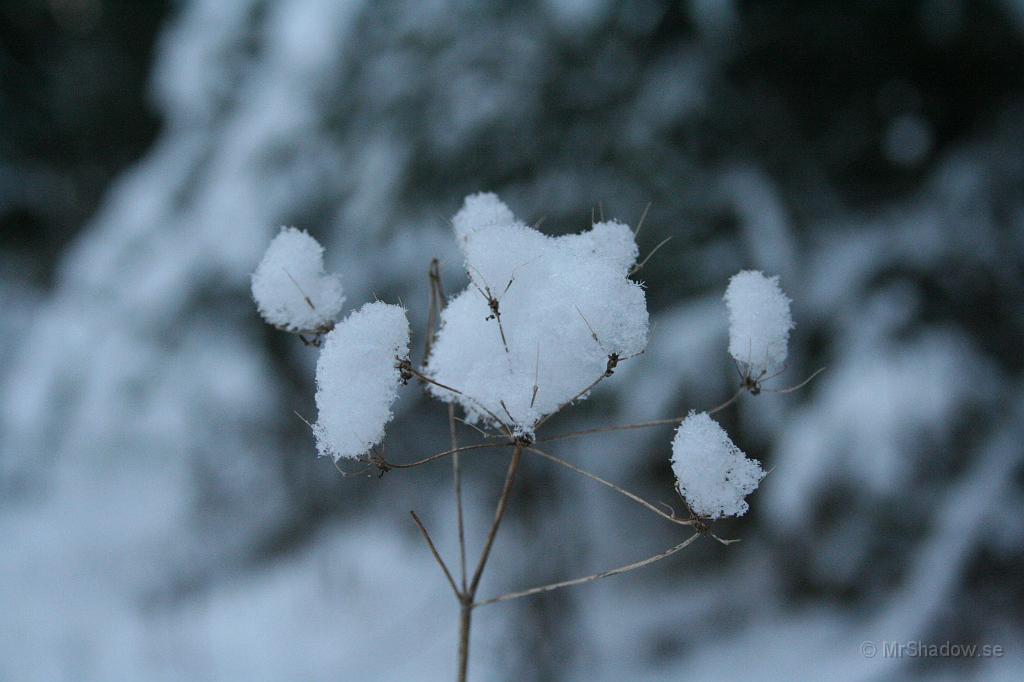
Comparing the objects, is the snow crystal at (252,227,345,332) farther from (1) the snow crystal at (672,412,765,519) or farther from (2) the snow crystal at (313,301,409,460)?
(1) the snow crystal at (672,412,765,519)

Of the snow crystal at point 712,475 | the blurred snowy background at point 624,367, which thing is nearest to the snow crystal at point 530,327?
the snow crystal at point 712,475

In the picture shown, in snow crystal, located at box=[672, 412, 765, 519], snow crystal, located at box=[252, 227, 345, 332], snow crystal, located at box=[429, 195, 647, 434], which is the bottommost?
snow crystal, located at box=[672, 412, 765, 519]

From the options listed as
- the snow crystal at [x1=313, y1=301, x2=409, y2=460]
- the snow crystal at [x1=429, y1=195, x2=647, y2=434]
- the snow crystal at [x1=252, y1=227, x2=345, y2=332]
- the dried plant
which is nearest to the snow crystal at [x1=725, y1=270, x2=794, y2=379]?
the dried plant

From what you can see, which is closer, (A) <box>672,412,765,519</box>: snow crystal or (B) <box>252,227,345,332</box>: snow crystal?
(A) <box>672,412,765,519</box>: snow crystal

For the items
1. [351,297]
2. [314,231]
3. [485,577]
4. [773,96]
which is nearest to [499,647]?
[485,577]

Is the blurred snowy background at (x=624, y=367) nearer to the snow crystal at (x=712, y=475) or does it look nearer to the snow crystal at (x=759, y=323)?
the snow crystal at (x=759, y=323)

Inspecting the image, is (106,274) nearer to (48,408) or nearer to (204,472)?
(48,408)

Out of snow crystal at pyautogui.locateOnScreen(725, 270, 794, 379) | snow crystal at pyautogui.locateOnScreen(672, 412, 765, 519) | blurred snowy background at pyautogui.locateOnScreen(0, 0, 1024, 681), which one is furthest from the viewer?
blurred snowy background at pyautogui.locateOnScreen(0, 0, 1024, 681)

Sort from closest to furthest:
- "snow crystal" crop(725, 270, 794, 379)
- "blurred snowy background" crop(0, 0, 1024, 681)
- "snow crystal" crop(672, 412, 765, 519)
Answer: "snow crystal" crop(672, 412, 765, 519) → "snow crystal" crop(725, 270, 794, 379) → "blurred snowy background" crop(0, 0, 1024, 681)
